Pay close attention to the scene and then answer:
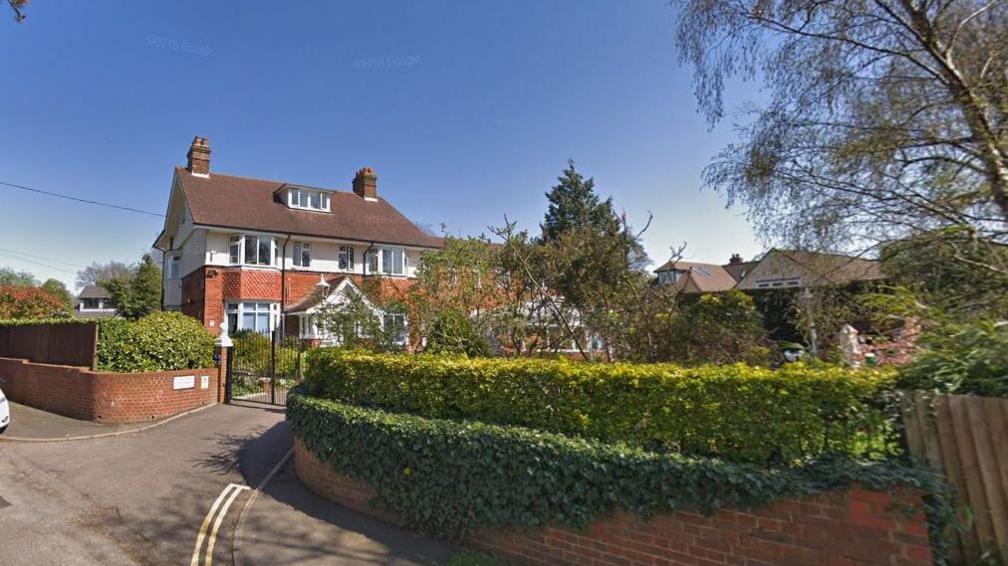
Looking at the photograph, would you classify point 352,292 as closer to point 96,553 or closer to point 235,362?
point 96,553

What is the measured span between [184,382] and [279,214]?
46.8 feet

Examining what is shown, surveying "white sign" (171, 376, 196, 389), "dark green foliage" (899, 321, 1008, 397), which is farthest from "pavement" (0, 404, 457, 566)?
"dark green foliage" (899, 321, 1008, 397)

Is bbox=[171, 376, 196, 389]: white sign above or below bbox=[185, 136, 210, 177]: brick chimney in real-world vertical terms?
below

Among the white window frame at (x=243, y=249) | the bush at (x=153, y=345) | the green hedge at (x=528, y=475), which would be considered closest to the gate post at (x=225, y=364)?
the bush at (x=153, y=345)

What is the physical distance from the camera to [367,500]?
5.53 m

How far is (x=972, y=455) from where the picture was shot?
117 inches

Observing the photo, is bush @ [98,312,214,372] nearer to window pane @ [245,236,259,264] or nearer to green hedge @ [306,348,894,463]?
green hedge @ [306,348,894,463]

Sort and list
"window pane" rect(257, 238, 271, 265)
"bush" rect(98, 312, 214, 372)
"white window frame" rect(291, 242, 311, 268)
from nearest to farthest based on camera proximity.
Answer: "bush" rect(98, 312, 214, 372)
"window pane" rect(257, 238, 271, 265)
"white window frame" rect(291, 242, 311, 268)

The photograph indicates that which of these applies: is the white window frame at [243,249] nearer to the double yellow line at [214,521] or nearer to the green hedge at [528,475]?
the double yellow line at [214,521]

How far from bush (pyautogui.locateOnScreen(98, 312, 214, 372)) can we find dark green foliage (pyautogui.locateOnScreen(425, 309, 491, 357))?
7.29 metres

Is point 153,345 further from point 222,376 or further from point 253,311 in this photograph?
point 253,311

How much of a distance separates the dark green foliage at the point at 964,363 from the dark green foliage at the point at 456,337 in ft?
18.0

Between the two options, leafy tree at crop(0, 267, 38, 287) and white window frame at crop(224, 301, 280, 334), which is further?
leafy tree at crop(0, 267, 38, 287)

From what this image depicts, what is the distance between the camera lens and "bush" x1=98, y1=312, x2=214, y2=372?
11094 millimetres
